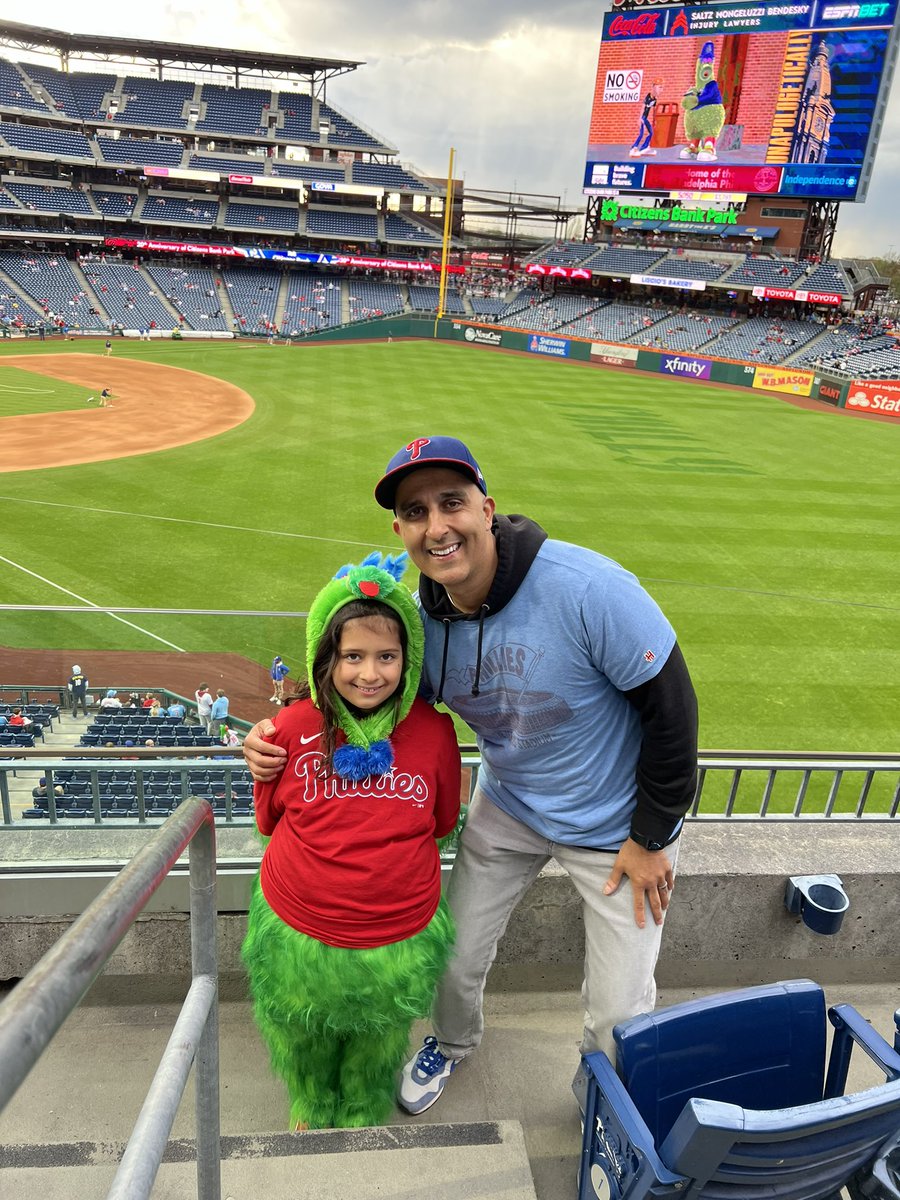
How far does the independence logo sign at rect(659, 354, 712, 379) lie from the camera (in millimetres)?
42250

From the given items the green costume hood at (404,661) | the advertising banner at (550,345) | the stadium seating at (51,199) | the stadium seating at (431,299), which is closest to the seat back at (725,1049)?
the green costume hood at (404,661)

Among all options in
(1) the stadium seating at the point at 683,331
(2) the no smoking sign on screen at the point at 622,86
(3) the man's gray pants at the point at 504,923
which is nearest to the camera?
(3) the man's gray pants at the point at 504,923

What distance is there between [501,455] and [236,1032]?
22002 mm

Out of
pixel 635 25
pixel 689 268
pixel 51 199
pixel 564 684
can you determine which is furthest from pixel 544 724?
pixel 51 199

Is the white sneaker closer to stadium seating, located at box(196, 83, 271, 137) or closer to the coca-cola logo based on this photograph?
the coca-cola logo

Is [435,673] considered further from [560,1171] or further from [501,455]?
[501,455]

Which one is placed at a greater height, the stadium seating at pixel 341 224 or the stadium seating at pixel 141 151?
the stadium seating at pixel 141 151

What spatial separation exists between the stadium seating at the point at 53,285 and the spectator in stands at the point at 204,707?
41.8 m

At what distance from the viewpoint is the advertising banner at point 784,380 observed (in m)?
39.0

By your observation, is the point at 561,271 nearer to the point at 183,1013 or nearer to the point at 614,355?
the point at 614,355

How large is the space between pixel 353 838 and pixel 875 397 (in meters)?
39.5

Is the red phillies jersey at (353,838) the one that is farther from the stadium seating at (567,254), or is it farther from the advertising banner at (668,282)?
the stadium seating at (567,254)

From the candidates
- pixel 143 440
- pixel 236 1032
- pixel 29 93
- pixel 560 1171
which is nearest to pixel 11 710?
pixel 236 1032

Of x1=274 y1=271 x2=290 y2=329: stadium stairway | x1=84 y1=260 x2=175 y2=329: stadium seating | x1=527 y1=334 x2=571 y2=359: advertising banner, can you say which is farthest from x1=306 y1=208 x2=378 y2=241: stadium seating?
x1=527 y1=334 x2=571 y2=359: advertising banner
